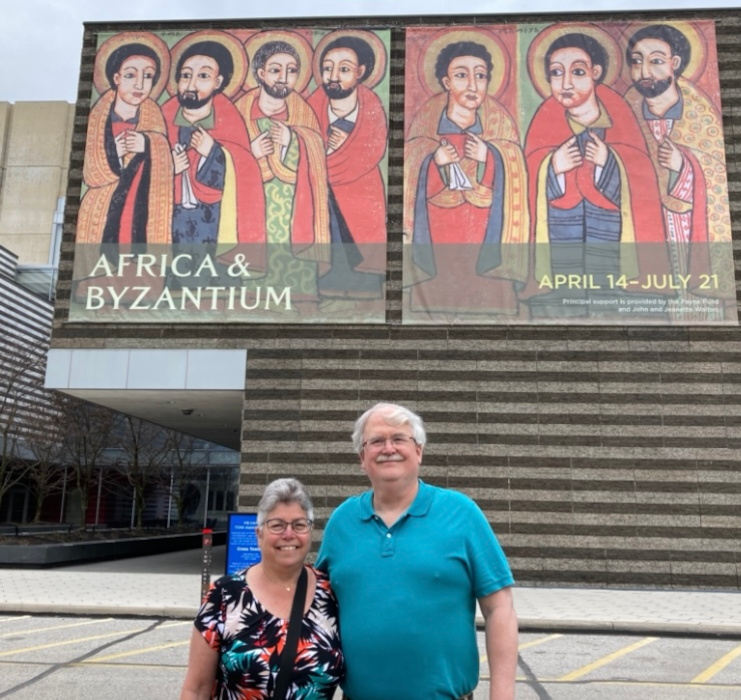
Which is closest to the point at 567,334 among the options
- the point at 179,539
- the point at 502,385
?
the point at 502,385

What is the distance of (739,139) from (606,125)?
2.96 meters

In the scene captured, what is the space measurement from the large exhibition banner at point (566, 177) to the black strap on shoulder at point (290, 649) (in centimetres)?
1337

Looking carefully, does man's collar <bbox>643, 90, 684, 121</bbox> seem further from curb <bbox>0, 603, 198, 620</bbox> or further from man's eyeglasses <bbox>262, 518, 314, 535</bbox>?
man's eyeglasses <bbox>262, 518, 314, 535</bbox>

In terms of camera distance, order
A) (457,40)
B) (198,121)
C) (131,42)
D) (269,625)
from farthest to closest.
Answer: (131,42)
(457,40)
(198,121)
(269,625)

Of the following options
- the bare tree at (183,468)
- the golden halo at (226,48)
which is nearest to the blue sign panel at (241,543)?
the golden halo at (226,48)

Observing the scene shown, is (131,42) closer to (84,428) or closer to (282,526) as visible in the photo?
(84,428)

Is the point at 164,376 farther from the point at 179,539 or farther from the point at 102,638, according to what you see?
the point at 179,539

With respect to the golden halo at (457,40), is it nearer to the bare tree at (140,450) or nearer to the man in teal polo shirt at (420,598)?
the man in teal polo shirt at (420,598)

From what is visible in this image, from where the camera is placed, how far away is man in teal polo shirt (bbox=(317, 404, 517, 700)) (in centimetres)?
249

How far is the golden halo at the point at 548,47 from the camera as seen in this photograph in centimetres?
1664

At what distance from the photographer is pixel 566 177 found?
636 inches

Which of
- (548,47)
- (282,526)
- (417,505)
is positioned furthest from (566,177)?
(282,526)

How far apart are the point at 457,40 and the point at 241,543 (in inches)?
496

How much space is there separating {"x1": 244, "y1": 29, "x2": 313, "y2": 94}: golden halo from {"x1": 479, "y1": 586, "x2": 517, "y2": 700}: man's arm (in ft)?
52.9
